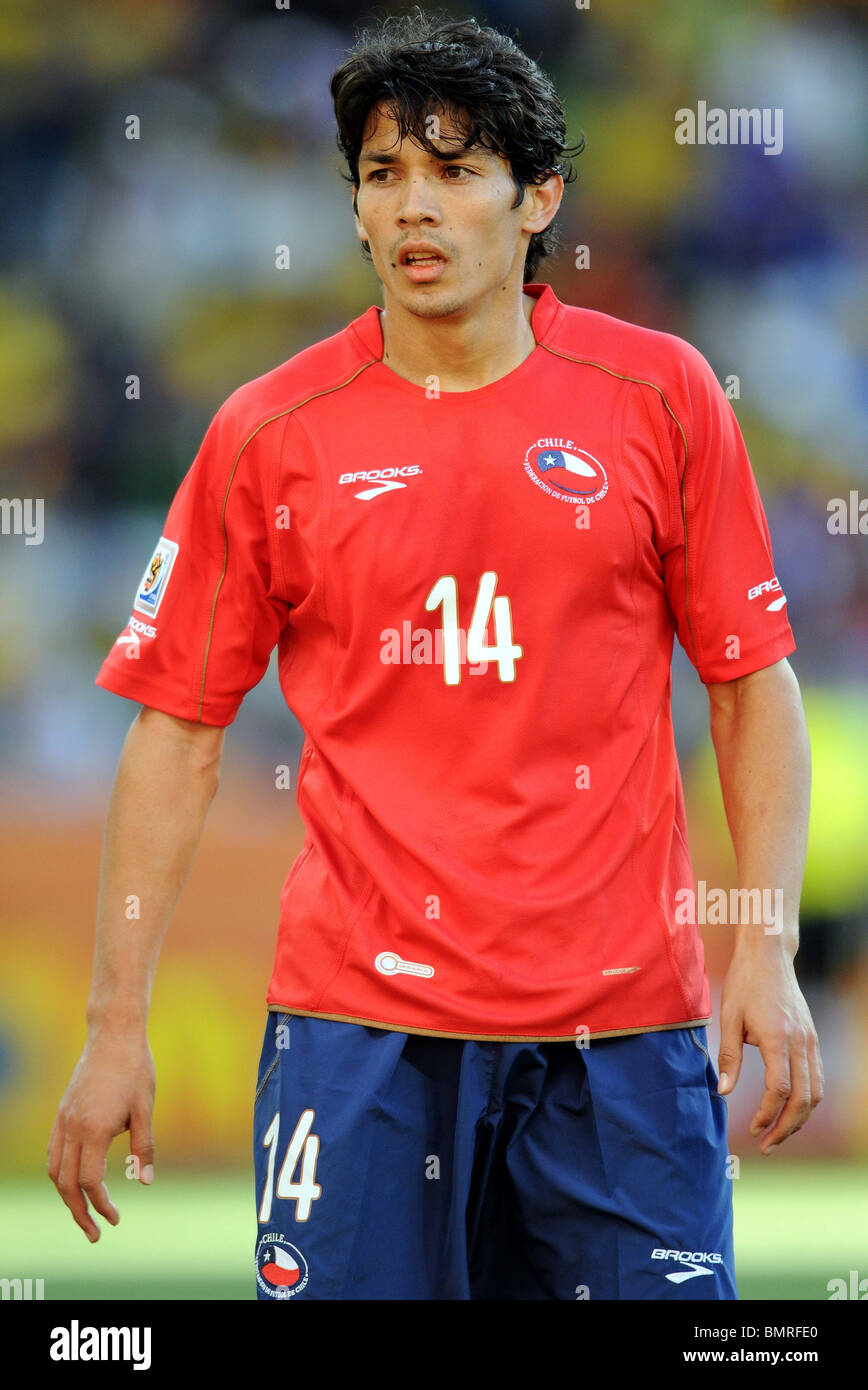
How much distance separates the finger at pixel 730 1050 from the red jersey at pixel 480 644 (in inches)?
2.4

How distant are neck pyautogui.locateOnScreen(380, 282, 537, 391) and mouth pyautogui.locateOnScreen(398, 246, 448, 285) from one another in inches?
1.9

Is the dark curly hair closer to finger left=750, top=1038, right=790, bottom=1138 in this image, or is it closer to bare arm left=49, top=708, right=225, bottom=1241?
bare arm left=49, top=708, right=225, bottom=1241

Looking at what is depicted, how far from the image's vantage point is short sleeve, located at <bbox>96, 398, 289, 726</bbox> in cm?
221

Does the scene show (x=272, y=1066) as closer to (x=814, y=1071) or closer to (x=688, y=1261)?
(x=688, y=1261)

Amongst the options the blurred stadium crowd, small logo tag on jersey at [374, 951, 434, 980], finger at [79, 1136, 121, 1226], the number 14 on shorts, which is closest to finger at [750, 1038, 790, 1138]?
small logo tag on jersey at [374, 951, 434, 980]

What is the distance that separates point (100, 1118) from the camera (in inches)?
83.0

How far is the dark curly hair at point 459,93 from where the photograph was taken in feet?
7.12

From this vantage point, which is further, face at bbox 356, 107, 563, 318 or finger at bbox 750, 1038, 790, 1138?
face at bbox 356, 107, 563, 318

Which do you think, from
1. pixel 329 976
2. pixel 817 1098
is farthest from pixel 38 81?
pixel 817 1098

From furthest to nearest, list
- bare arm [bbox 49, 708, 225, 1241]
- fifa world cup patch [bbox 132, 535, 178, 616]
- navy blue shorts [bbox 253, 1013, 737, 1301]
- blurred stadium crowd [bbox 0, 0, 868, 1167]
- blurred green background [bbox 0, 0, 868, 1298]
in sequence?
blurred stadium crowd [bbox 0, 0, 868, 1167] → blurred green background [bbox 0, 0, 868, 1298] → fifa world cup patch [bbox 132, 535, 178, 616] → bare arm [bbox 49, 708, 225, 1241] → navy blue shorts [bbox 253, 1013, 737, 1301]

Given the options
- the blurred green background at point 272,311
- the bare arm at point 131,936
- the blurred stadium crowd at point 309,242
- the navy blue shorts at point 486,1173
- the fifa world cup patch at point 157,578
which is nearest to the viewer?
the navy blue shorts at point 486,1173

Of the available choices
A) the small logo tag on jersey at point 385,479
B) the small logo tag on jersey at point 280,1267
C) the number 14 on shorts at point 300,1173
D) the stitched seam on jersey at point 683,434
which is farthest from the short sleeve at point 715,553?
the small logo tag on jersey at point 280,1267

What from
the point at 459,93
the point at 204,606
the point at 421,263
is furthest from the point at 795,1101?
the point at 459,93

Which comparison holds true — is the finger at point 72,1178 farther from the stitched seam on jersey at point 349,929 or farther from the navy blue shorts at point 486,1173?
the stitched seam on jersey at point 349,929
